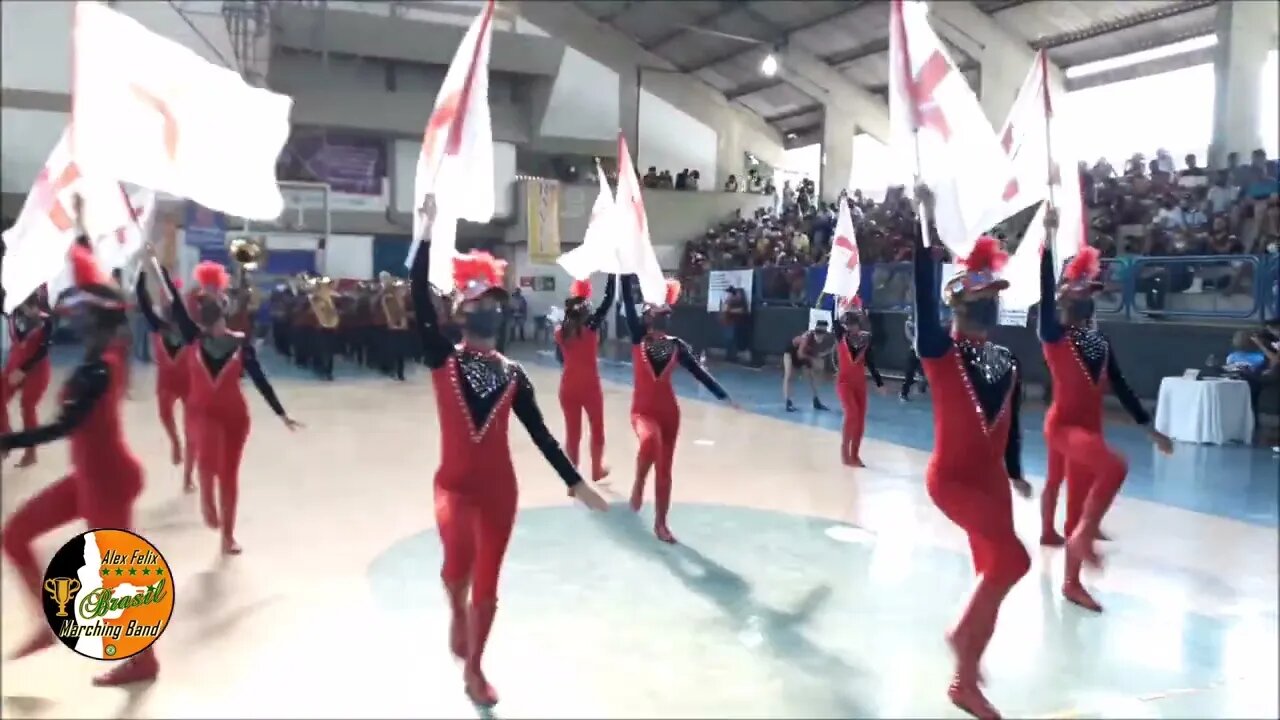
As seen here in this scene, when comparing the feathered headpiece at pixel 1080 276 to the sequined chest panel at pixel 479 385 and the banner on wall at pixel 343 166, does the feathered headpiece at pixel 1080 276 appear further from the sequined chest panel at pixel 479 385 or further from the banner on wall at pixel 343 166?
the banner on wall at pixel 343 166

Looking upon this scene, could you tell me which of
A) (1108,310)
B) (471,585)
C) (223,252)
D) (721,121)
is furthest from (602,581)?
(721,121)

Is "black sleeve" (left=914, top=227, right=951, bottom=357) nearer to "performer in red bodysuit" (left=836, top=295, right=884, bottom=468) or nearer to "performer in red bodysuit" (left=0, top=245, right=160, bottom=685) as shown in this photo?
"performer in red bodysuit" (left=0, top=245, right=160, bottom=685)

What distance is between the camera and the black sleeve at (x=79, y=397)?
106 inches

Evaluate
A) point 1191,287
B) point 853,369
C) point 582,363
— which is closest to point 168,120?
point 582,363

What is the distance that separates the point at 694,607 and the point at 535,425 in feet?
5.28

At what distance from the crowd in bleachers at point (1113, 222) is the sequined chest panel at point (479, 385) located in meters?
2.18

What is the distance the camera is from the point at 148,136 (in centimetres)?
254

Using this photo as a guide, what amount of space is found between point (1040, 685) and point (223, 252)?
38.2 feet

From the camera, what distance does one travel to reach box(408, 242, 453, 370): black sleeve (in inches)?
119

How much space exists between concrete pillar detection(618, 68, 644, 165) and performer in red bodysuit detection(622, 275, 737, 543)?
10516 mm

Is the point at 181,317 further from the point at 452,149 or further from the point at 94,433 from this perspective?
the point at 452,149

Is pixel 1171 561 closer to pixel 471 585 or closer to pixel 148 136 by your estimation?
pixel 471 585

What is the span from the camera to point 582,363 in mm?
6793

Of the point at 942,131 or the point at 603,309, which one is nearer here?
the point at 942,131
